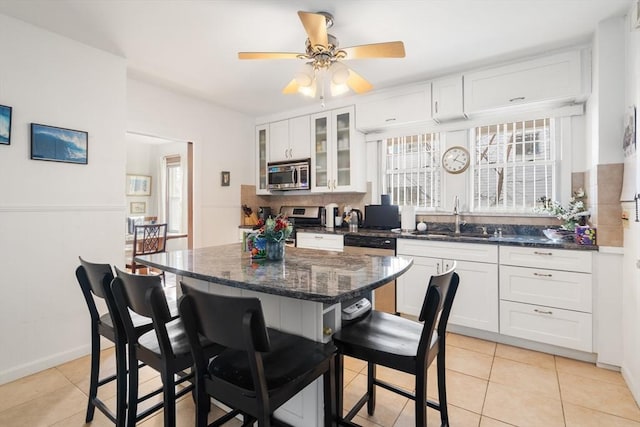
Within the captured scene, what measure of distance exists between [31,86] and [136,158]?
4.43m

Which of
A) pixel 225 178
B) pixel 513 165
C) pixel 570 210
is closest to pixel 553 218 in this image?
pixel 570 210

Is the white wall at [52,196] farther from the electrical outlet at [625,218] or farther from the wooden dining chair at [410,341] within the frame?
the electrical outlet at [625,218]

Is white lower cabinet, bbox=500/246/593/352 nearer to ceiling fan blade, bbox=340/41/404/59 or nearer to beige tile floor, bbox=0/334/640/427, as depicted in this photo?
beige tile floor, bbox=0/334/640/427

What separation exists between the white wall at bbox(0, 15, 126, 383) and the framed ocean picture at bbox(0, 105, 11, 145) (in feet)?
0.12

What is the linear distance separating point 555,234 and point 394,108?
1.97 m

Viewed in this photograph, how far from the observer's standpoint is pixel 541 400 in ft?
6.47

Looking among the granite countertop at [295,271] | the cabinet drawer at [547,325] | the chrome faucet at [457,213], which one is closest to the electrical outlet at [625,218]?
the cabinet drawer at [547,325]

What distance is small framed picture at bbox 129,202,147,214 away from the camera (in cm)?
641

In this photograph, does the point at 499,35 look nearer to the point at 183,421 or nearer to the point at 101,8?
the point at 101,8

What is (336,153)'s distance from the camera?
397cm

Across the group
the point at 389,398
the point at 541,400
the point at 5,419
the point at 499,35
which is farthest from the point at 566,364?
the point at 5,419

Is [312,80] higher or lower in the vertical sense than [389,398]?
higher

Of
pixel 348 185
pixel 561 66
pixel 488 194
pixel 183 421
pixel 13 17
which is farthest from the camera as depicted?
pixel 348 185

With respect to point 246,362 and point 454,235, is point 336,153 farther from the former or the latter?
point 246,362
